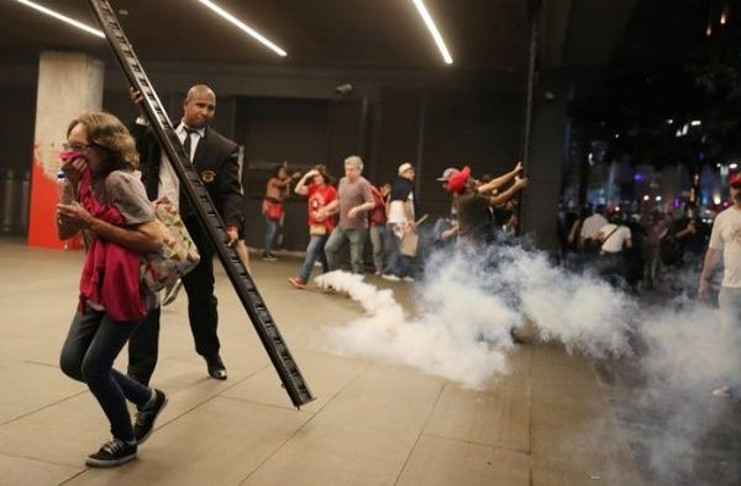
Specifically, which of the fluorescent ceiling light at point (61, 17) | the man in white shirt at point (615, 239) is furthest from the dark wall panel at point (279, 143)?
the man in white shirt at point (615, 239)

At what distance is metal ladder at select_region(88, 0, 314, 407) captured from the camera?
13.7ft

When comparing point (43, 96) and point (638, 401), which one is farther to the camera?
point (43, 96)

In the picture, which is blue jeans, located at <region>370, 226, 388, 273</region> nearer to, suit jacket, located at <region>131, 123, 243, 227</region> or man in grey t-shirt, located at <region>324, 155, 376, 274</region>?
man in grey t-shirt, located at <region>324, 155, 376, 274</region>

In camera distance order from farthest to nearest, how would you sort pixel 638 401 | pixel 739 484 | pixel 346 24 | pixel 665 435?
pixel 346 24 < pixel 638 401 < pixel 665 435 < pixel 739 484

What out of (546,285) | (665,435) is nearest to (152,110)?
(665,435)

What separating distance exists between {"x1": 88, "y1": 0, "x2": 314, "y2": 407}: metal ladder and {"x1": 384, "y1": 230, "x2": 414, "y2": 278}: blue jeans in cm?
772

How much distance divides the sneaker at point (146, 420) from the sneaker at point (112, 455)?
0.54 feet

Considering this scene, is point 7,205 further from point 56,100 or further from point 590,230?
point 590,230

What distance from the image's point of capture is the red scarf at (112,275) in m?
3.22

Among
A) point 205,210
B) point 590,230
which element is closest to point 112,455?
point 205,210

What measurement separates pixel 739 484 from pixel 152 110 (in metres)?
3.94

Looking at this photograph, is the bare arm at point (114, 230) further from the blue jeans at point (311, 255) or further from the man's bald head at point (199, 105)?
the blue jeans at point (311, 255)

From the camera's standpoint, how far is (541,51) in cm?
1173

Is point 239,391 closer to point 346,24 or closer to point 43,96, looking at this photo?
point 346,24
